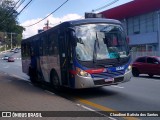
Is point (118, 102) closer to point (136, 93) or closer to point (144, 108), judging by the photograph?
point (144, 108)

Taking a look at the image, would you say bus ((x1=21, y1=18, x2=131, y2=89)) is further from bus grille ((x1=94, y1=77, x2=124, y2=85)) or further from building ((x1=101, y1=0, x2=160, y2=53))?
building ((x1=101, y1=0, x2=160, y2=53))

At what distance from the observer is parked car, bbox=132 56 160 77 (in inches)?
864

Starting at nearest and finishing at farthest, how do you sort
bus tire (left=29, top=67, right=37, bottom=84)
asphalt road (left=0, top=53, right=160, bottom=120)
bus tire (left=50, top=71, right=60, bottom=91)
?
1. asphalt road (left=0, top=53, right=160, bottom=120)
2. bus tire (left=50, top=71, right=60, bottom=91)
3. bus tire (left=29, top=67, right=37, bottom=84)

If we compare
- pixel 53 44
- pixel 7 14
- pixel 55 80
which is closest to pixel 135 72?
pixel 55 80

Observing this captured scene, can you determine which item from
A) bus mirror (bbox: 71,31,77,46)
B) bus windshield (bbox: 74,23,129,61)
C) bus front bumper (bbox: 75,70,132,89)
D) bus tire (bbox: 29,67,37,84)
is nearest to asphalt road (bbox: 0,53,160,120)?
bus front bumper (bbox: 75,70,132,89)

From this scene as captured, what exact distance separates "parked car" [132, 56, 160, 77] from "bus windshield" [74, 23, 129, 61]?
367 inches

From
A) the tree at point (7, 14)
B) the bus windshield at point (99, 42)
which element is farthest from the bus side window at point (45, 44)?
the tree at point (7, 14)

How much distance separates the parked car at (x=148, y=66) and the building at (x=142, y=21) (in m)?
15.3

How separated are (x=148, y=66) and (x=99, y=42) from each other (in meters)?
10.8

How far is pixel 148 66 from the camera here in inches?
890

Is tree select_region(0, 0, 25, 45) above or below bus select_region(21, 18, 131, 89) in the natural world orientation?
above

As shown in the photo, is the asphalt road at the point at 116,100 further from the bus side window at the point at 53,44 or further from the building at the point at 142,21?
the building at the point at 142,21

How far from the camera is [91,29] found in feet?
41.6

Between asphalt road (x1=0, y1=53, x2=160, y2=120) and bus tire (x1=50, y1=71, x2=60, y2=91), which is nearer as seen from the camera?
asphalt road (x1=0, y1=53, x2=160, y2=120)
